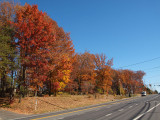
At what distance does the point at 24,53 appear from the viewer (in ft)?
57.4

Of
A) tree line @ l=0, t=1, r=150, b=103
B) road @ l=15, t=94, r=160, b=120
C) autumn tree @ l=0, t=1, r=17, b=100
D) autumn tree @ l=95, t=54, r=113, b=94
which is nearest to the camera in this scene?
road @ l=15, t=94, r=160, b=120

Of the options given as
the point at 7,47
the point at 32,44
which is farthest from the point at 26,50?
the point at 7,47

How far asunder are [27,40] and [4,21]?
5.21m

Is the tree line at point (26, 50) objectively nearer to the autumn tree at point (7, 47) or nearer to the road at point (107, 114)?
the autumn tree at point (7, 47)

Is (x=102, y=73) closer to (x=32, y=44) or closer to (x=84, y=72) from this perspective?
(x=84, y=72)

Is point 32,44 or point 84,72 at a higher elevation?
point 32,44

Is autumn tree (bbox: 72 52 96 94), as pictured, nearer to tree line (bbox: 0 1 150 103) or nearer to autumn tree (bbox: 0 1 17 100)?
tree line (bbox: 0 1 150 103)

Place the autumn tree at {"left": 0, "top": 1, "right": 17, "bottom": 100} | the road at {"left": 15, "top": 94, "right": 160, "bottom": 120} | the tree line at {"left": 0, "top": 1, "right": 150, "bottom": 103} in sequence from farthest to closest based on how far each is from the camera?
the tree line at {"left": 0, "top": 1, "right": 150, "bottom": 103} → the autumn tree at {"left": 0, "top": 1, "right": 17, "bottom": 100} → the road at {"left": 15, "top": 94, "right": 160, "bottom": 120}

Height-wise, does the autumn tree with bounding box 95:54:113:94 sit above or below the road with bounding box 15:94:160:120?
above

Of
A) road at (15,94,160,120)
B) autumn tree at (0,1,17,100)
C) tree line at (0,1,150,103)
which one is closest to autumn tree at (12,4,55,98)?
tree line at (0,1,150,103)

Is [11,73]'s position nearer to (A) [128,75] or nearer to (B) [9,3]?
(B) [9,3]

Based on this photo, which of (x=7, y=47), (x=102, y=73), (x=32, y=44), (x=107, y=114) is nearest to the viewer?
(x=107, y=114)

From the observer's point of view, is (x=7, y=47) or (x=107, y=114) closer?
(x=107, y=114)

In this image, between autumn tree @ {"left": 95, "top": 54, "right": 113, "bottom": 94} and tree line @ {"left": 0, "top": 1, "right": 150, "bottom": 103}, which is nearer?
tree line @ {"left": 0, "top": 1, "right": 150, "bottom": 103}
